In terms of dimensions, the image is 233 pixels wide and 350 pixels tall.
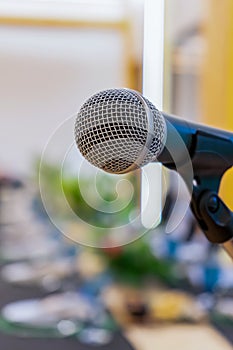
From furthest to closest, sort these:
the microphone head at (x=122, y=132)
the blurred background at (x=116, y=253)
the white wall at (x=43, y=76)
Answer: the white wall at (x=43, y=76) → the blurred background at (x=116, y=253) → the microphone head at (x=122, y=132)

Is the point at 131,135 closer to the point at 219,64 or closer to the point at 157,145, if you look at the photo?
the point at 157,145

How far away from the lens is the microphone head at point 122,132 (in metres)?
0.36

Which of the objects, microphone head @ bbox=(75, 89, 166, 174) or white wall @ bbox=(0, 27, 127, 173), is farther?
white wall @ bbox=(0, 27, 127, 173)

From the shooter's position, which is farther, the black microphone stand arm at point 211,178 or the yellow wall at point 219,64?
the yellow wall at point 219,64

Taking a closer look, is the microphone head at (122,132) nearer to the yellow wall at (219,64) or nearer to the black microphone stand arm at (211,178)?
the black microphone stand arm at (211,178)

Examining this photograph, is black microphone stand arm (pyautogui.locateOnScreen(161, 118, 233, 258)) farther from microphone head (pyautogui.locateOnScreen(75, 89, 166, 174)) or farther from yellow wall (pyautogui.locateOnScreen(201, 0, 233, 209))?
yellow wall (pyautogui.locateOnScreen(201, 0, 233, 209))

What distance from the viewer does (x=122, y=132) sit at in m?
0.36

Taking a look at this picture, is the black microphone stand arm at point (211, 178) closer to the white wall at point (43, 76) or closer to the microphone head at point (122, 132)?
the microphone head at point (122, 132)

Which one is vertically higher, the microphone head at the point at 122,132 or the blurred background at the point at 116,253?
the microphone head at the point at 122,132

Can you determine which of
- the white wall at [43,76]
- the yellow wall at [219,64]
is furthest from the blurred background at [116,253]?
the white wall at [43,76]

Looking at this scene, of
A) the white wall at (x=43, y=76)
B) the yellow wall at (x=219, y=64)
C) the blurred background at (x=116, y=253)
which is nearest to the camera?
the blurred background at (x=116, y=253)

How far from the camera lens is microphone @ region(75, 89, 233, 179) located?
0.36m

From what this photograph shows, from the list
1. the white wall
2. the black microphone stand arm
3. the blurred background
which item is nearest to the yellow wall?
the blurred background

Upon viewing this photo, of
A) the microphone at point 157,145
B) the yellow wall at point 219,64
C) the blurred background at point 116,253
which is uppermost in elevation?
the yellow wall at point 219,64
